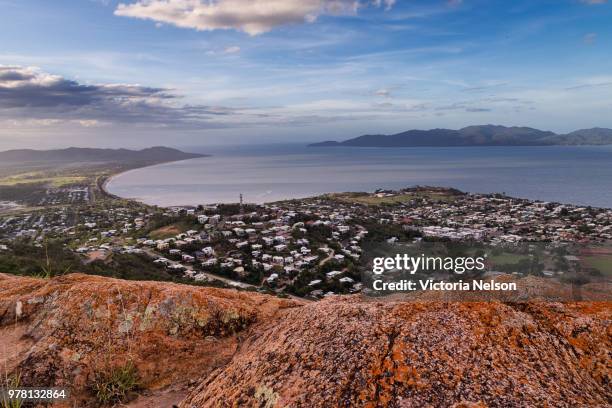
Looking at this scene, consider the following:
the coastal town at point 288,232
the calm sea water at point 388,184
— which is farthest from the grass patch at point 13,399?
the calm sea water at point 388,184

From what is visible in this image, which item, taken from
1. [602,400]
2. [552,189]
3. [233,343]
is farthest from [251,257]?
[552,189]

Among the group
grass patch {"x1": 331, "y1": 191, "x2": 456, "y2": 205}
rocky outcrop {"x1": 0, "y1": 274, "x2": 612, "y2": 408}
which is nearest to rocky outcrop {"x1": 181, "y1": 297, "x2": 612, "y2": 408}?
rocky outcrop {"x1": 0, "y1": 274, "x2": 612, "y2": 408}

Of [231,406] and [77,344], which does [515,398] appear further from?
[77,344]

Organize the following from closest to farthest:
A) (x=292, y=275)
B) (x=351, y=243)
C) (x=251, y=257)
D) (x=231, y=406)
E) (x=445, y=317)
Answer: (x=231, y=406)
(x=445, y=317)
(x=292, y=275)
(x=251, y=257)
(x=351, y=243)

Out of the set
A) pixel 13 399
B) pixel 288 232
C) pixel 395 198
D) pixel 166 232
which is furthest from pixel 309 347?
pixel 395 198

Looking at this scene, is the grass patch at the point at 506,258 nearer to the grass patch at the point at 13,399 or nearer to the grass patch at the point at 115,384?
the grass patch at the point at 115,384

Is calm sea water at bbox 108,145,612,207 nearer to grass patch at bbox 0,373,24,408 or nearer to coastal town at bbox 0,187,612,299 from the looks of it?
coastal town at bbox 0,187,612,299

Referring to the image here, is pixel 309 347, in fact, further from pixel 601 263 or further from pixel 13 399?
pixel 601 263

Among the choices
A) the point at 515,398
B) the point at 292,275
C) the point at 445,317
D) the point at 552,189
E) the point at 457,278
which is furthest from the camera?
the point at 552,189
